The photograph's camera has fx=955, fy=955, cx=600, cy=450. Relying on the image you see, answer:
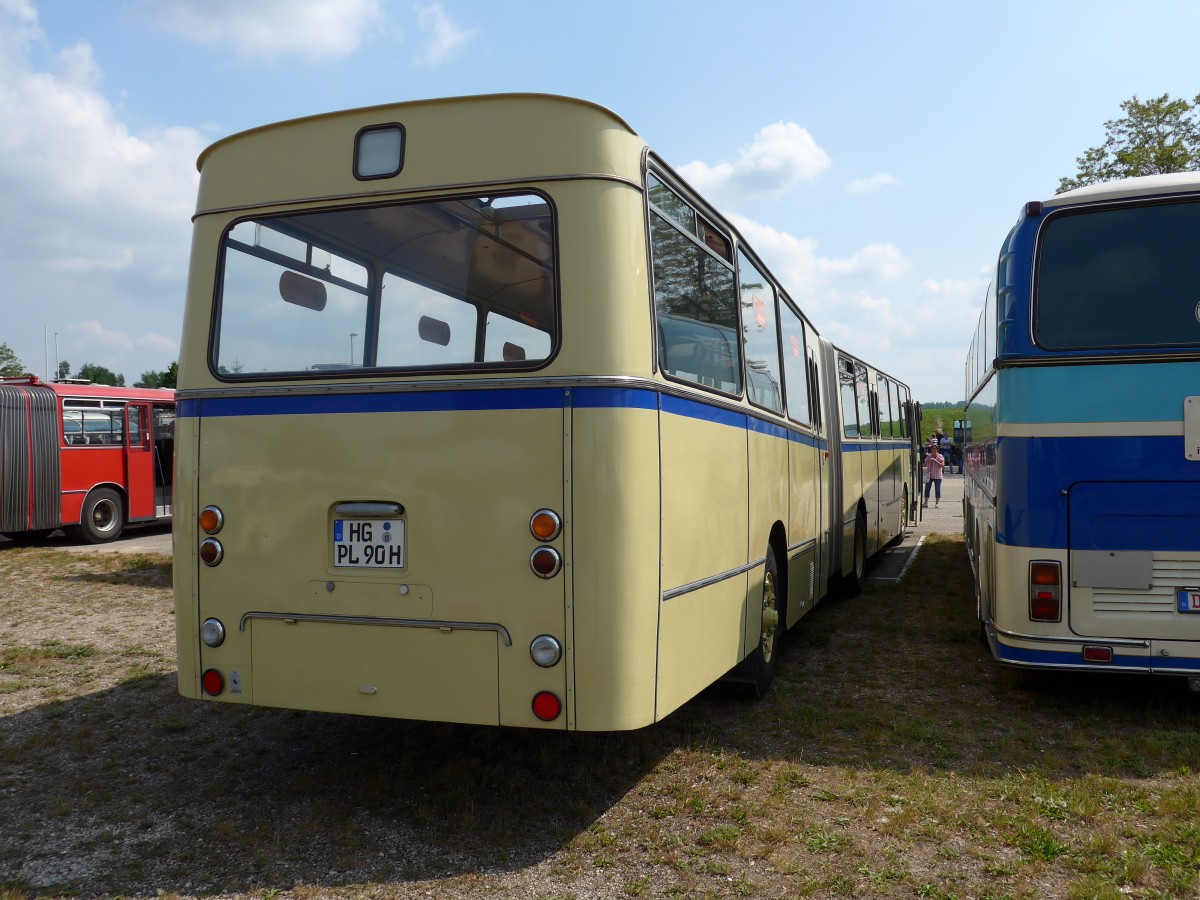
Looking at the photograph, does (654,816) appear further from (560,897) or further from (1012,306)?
(1012,306)

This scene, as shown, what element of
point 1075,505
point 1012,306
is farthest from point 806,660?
point 1012,306

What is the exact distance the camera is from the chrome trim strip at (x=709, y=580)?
4402mm

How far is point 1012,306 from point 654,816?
370 cm

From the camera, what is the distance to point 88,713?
6.31 metres

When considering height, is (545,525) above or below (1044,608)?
above

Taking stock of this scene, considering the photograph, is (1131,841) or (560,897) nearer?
(560,897)

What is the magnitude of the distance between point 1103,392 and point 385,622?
14.0 feet

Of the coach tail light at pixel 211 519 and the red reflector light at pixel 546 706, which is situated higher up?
the coach tail light at pixel 211 519

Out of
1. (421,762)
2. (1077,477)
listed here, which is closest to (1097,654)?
(1077,477)

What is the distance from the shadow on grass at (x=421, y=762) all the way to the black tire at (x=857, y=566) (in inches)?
134

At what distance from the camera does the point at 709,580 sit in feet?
16.2

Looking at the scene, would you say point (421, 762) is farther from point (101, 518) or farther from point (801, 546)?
point (101, 518)

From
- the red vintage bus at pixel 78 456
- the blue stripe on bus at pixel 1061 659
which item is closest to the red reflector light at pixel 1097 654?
the blue stripe on bus at pixel 1061 659

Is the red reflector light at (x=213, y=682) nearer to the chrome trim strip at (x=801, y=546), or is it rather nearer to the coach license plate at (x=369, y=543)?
the coach license plate at (x=369, y=543)
